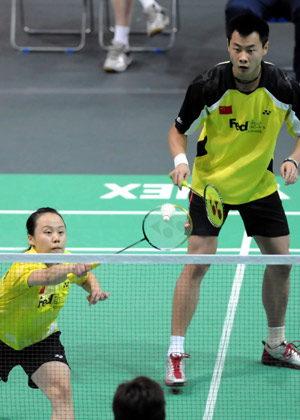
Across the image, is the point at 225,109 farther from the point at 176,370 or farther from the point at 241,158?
the point at 176,370

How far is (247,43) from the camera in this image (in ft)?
15.5

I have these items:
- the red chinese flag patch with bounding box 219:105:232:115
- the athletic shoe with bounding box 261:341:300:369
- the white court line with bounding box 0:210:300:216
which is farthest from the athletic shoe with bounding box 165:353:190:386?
the white court line with bounding box 0:210:300:216

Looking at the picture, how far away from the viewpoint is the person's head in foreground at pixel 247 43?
15.5 feet

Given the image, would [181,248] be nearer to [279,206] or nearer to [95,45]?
[279,206]

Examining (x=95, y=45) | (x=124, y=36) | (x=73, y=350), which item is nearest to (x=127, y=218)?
(x=73, y=350)

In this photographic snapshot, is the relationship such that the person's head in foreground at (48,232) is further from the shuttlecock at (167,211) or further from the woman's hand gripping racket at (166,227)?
the shuttlecock at (167,211)

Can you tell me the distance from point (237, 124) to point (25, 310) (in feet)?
5.05

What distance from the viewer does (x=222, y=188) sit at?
5004mm

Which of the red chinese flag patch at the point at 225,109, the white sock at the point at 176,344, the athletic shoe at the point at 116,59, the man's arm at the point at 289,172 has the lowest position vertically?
the white sock at the point at 176,344

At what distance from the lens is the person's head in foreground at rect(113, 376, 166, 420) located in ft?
8.84

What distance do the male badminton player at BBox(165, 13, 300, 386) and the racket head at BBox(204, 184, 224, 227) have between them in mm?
91

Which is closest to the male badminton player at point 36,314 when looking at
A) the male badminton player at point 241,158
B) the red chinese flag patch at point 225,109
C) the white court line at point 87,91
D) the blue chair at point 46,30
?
the male badminton player at point 241,158

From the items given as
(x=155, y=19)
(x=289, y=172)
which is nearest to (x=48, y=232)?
(x=289, y=172)

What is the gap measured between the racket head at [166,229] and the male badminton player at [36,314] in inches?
14.9
